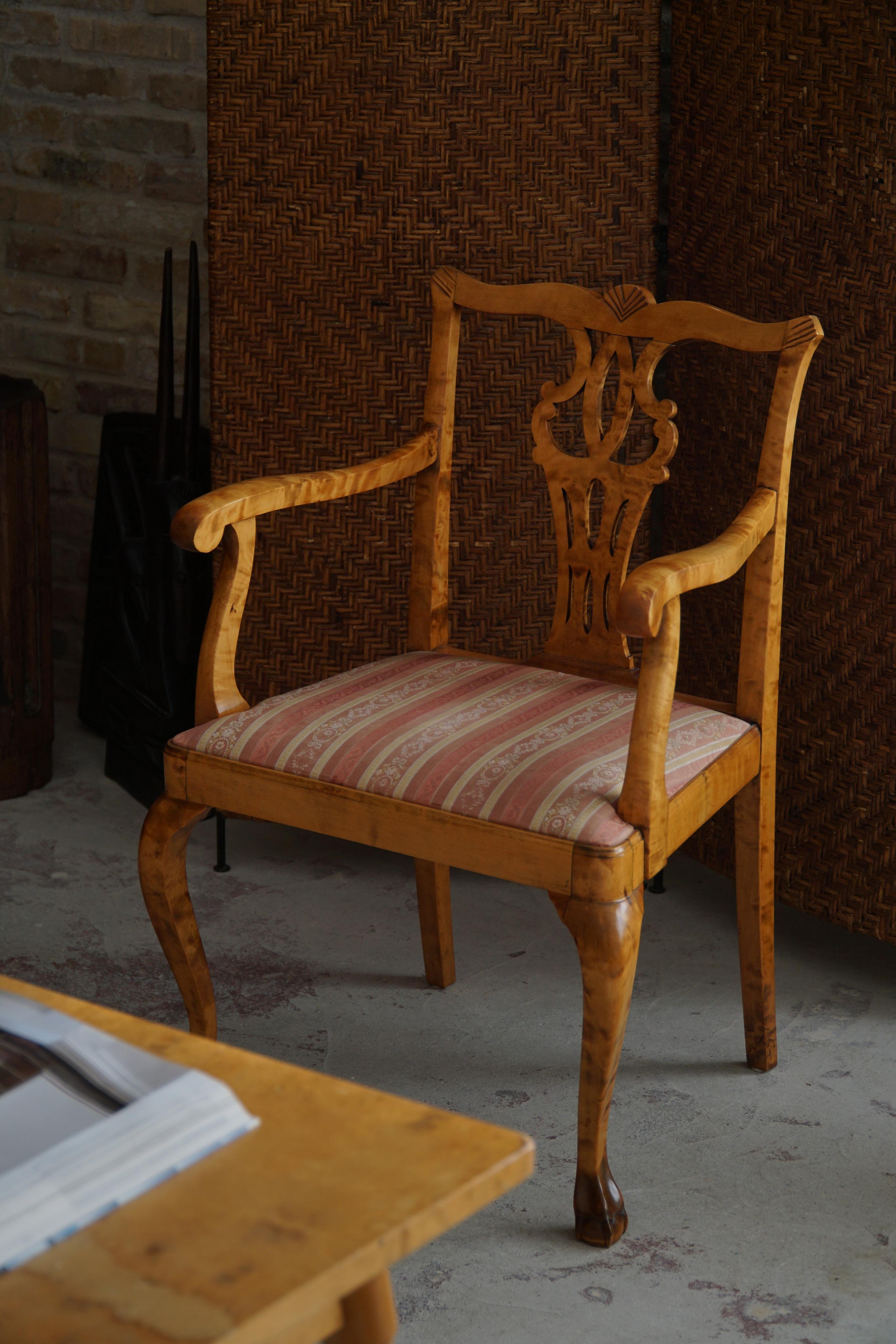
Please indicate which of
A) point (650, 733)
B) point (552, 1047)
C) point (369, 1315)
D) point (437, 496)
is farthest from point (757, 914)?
point (369, 1315)

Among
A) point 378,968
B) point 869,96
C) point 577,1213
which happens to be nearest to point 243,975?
point 378,968

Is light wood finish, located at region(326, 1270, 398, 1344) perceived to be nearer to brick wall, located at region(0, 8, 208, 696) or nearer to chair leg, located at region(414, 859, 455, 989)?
chair leg, located at region(414, 859, 455, 989)

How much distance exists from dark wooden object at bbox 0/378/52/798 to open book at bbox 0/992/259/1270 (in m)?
1.91

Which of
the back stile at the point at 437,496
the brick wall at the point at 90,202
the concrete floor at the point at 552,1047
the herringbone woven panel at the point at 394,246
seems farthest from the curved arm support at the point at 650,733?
the brick wall at the point at 90,202

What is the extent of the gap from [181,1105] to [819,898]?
1.48 metres

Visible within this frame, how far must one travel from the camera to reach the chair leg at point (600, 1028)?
4.96 ft

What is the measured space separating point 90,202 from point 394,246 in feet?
3.66

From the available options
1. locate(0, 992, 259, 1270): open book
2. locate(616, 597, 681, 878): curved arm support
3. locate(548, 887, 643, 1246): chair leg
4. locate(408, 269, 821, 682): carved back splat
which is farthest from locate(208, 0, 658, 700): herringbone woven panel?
locate(0, 992, 259, 1270): open book

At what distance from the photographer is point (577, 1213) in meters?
1.63

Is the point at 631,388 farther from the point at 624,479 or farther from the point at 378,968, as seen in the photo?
the point at 378,968

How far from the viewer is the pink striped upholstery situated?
1.55 meters

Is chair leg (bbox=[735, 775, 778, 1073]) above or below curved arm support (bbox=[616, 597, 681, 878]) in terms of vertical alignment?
below

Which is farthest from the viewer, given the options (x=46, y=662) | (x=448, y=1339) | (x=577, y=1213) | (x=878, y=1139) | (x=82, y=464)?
(x=82, y=464)

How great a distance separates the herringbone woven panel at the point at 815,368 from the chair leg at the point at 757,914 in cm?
26
